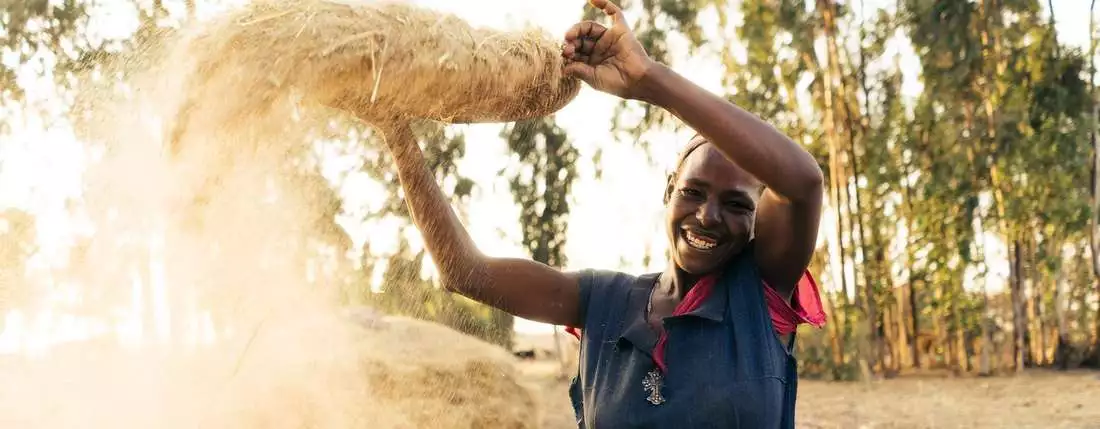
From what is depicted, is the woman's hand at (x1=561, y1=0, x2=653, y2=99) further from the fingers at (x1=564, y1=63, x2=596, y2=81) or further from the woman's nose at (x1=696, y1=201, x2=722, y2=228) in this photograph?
the woman's nose at (x1=696, y1=201, x2=722, y2=228)

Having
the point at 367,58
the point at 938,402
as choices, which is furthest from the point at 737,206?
the point at 938,402

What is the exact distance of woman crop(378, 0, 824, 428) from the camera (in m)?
1.54

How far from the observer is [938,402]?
27.6ft

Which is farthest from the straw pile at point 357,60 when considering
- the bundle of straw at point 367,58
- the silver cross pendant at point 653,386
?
the silver cross pendant at point 653,386

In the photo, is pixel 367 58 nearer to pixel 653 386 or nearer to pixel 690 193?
pixel 690 193

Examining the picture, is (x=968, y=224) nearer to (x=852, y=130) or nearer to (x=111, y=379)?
(x=852, y=130)

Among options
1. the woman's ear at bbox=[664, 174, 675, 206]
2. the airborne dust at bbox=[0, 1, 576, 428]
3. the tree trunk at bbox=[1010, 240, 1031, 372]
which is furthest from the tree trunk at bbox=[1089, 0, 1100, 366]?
the woman's ear at bbox=[664, 174, 675, 206]

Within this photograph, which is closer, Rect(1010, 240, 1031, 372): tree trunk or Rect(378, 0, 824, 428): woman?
Rect(378, 0, 824, 428): woman

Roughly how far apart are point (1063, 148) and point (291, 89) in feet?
31.2

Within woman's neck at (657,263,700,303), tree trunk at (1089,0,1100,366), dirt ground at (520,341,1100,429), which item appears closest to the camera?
woman's neck at (657,263,700,303)

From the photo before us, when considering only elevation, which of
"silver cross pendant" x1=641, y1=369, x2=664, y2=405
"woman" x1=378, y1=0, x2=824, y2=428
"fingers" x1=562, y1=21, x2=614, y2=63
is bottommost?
"silver cross pendant" x1=641, y1=369, x2=664, y2=405

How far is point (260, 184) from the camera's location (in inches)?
82.0

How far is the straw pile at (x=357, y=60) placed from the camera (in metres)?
1.66

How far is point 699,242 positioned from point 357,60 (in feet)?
2.02
